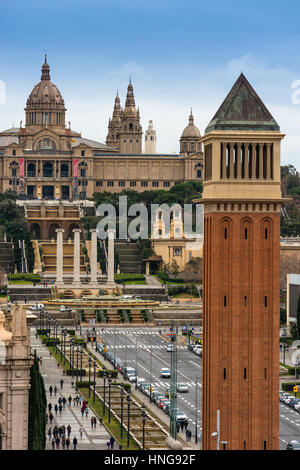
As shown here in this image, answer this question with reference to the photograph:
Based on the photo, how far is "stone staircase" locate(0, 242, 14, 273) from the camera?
154500mm

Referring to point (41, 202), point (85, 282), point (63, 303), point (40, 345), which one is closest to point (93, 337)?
point (40, 345)

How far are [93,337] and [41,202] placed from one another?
76.2 metres

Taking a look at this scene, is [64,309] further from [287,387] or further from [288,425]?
[288,425]

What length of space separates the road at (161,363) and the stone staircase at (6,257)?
30325mm

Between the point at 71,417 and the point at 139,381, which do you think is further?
the point at 139,381

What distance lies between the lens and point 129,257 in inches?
6294

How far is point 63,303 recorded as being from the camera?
134500mm

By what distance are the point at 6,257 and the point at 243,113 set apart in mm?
102075

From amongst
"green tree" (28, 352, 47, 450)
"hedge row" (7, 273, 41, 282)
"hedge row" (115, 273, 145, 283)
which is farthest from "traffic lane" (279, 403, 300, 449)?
"hedge row" (115, 273, 145, 283)

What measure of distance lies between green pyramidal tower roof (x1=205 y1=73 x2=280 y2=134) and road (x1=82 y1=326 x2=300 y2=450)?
1999 cm

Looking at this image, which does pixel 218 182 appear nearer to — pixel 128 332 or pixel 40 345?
pixel 40 345

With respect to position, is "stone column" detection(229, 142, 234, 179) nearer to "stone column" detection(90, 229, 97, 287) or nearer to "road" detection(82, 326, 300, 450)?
"road" detection(82, 326, 300, 450)

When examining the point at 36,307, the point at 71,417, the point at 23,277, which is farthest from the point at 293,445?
the point at 23,277

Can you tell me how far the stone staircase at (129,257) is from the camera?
518 ft
